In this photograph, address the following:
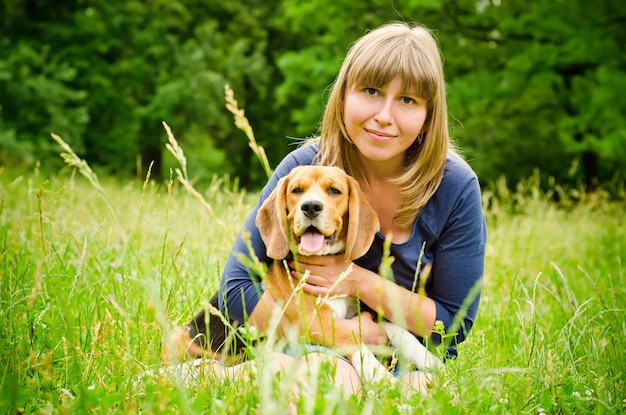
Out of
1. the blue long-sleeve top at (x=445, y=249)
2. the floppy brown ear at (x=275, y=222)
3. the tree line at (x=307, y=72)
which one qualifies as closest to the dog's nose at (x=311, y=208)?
the floppy brown ear at (x=275, y=222)

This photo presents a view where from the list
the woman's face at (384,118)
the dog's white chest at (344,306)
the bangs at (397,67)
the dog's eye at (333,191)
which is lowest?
the dog's white chest at (344,306)

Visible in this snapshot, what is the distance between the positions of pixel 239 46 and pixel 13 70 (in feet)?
33.1

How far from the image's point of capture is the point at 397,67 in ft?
9.39

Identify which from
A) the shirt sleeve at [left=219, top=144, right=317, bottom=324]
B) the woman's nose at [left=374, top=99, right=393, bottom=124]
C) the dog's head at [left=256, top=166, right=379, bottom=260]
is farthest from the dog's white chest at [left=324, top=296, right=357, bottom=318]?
the woman's nose at [left=374, top=99, right=393, bottom=124]

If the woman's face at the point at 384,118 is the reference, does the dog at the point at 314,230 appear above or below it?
below

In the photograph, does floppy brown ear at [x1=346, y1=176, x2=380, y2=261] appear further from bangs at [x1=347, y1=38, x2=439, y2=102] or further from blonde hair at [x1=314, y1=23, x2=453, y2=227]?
bangs at [x1=347, y1=38, x2=439, y2=102]

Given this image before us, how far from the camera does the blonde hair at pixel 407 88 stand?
2887mm

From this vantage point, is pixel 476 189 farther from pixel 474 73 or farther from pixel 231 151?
pixel 231 151

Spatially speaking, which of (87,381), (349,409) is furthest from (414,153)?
(87,381)

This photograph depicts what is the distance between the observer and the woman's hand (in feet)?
9.07

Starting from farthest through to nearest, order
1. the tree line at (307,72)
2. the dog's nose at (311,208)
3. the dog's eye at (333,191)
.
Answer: the tree line at (307,72) < the dog's eye at (333,191) < the dog's nose at (311,208)

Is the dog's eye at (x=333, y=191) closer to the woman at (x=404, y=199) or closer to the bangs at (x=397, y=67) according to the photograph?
the woman at (x=404, y=199)

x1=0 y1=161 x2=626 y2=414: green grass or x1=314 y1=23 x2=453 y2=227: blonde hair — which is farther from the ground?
x1=314 y1=23 x2=453 y2=227: blonde hair

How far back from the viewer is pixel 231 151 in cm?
2500
